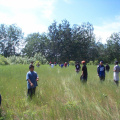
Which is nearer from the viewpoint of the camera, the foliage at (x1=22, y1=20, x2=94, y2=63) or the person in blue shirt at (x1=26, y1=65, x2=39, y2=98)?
the person in blue shirt at (x1=26, y1=65, x2=39, y2=98)

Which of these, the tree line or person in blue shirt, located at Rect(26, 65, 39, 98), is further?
the tree line

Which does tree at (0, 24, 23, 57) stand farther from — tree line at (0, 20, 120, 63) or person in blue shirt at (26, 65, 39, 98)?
person in blue shirt at (26, 65, 39, 98)

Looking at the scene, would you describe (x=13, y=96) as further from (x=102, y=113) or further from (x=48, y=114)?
(x=102, y=113)

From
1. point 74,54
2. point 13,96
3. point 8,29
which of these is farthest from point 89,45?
point 13,96

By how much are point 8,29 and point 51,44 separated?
91.3 ft

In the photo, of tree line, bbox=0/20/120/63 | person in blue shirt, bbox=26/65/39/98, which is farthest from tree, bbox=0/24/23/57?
person in blue shirt, bbox=26/65/39/98

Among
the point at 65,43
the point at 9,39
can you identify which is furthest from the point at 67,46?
the point at 9,39

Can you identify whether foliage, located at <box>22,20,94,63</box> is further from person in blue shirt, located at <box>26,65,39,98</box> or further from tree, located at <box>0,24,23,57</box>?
person in blue shirt, located at <box>26,65,39,98</box>

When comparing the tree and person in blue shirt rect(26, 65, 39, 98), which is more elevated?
the tree

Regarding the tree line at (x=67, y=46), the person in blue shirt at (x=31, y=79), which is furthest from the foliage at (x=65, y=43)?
the person in blue shirt at (x=31, y=79)

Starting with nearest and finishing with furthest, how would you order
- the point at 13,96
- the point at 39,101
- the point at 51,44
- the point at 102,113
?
the point at 102,113 → the point at 39,101 → the point at 13,96 → the point at 51,44

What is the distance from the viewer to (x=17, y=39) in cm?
8219

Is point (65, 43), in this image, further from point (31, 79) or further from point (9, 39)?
point (31, 79)

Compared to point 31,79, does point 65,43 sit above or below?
above
